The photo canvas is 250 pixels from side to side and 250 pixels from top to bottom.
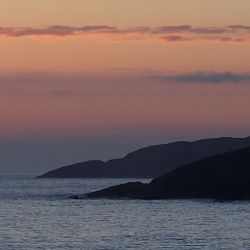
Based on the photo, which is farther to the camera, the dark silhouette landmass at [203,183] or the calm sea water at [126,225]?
the dark silhouette landmass at [203,183]

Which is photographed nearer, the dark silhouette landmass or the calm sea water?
the calm sea water

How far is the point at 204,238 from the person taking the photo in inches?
3433

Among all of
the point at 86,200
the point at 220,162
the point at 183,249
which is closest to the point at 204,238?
the point at 183,249

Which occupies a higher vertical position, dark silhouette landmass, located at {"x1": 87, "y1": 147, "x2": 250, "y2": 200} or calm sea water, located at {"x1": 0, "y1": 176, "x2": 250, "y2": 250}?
dark silhouette landmass, located at {"x1": 87, "y1": 147, "x2": 250, "y2": 200}

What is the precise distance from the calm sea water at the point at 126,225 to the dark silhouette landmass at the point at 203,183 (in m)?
9.31

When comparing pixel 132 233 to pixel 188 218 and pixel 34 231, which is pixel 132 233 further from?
pixel 188 218

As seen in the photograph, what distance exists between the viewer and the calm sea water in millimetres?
83250

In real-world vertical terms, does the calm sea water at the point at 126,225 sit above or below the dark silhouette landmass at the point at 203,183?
below

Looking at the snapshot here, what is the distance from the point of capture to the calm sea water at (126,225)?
3278 inches

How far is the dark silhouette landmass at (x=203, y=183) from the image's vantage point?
157 metres

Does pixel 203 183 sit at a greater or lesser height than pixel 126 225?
greater

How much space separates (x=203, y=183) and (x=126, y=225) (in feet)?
195

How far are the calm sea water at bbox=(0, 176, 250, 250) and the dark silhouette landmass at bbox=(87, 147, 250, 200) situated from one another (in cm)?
931

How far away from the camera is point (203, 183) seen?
160 metres
